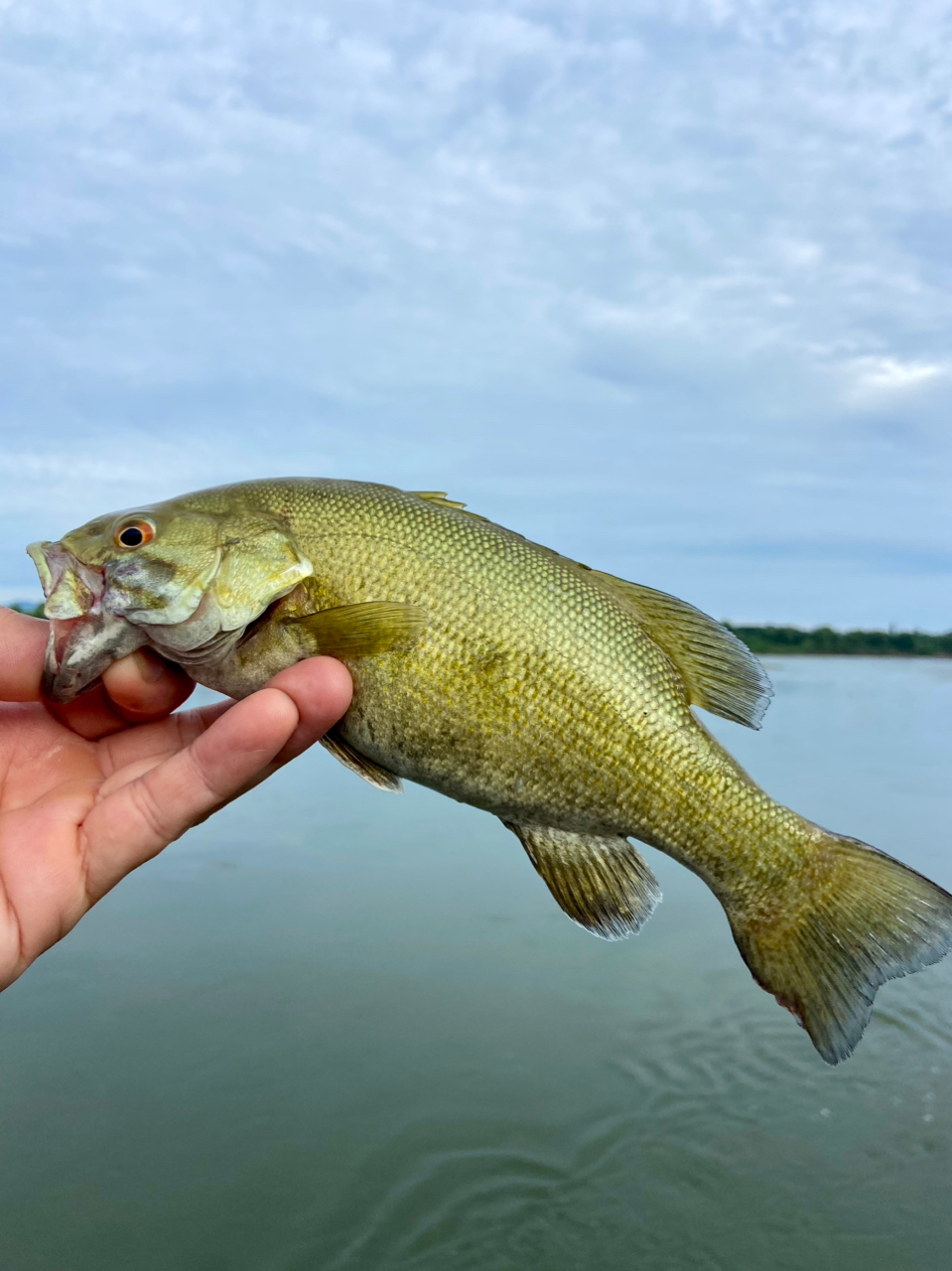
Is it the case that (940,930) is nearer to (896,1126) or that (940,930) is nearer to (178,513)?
(178,513)

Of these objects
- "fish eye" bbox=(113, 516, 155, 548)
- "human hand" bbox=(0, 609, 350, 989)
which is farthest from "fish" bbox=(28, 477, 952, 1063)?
"human hand" bbox=(0, 609, 350, 989)

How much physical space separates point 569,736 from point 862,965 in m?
1.22

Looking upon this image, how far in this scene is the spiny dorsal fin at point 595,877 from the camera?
2967 millimetres

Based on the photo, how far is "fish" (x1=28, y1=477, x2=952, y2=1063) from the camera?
276cm

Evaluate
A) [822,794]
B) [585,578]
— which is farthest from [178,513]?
[822,794]

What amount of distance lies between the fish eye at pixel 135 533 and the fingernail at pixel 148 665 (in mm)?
374

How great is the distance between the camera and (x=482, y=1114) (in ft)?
19.1

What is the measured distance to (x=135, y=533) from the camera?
287 centimetres

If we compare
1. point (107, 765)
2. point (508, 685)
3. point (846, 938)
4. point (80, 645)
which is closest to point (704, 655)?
point (508, 685)

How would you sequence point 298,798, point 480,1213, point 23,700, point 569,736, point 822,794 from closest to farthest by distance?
1. point 569,736
2. point 23,700
3. point 480,1213
4. point 298,798
5. point 822,794

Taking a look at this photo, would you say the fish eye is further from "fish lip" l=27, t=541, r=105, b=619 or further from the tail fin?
the tail fin

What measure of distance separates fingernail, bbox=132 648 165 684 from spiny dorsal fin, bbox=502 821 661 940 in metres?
1.28

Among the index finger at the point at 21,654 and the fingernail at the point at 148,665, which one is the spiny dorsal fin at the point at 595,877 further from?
the index finger at the point at 21,654

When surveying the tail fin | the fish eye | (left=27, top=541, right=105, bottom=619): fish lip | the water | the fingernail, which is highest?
the fish eye
